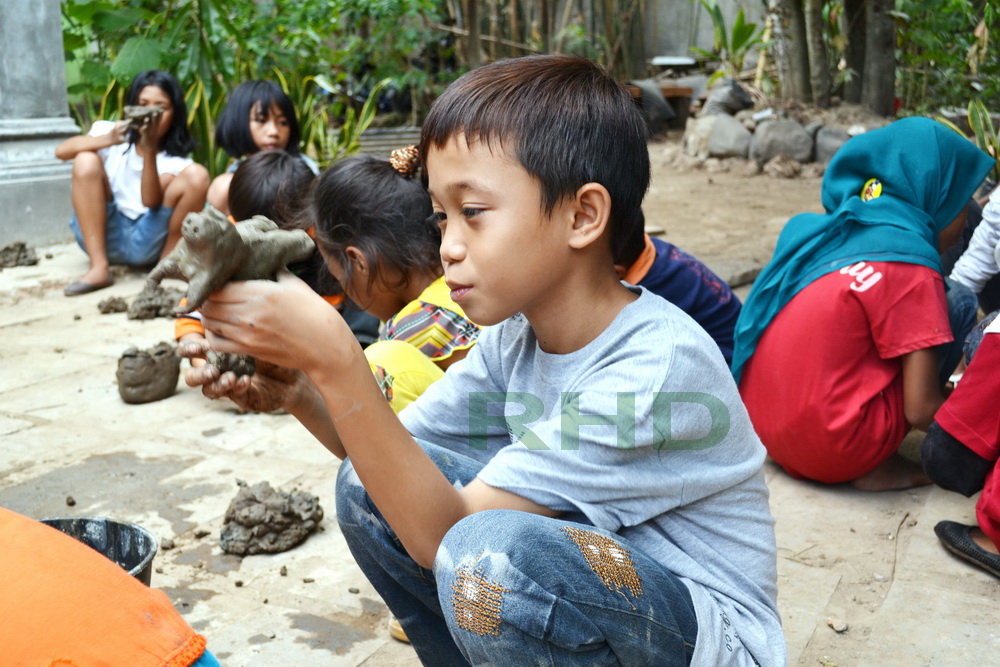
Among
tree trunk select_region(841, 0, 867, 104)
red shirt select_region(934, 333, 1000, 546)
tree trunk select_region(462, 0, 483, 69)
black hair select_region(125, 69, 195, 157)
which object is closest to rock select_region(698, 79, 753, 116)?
tree trunk select_region(841, 0, 867, 104)

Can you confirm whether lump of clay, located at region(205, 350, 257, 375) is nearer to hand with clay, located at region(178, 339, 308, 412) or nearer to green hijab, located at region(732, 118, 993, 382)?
hand with clay, located at region(178, 339, 308, 412)

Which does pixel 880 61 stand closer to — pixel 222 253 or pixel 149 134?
pixel 149 134

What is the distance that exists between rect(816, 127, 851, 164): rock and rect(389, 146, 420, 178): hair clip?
6894 millimetres

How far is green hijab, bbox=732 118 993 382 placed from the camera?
2457mm

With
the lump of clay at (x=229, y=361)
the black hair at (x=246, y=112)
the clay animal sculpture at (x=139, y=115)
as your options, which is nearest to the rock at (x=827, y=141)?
the black hair at (x=246, y=112)

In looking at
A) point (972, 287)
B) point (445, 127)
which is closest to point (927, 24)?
point (972, 287)

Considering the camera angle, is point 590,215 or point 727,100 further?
point 727,100

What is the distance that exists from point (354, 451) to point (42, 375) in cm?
267

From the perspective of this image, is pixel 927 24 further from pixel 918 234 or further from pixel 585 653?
pixel 585 653

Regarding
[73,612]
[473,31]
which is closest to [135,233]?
[73,612]

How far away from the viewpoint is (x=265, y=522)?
2104 mm

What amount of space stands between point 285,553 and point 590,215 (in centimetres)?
118

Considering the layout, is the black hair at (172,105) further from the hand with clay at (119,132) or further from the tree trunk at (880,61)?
the tree trunk at (880,61)

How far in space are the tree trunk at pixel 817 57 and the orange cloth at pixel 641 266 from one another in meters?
7.25
